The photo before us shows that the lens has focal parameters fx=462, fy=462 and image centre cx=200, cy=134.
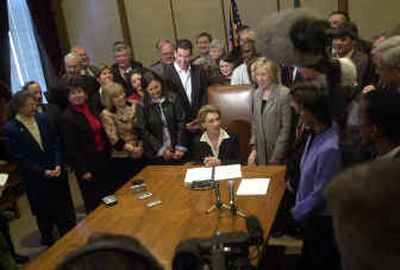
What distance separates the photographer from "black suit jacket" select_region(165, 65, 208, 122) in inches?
179

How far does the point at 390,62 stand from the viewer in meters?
2.81

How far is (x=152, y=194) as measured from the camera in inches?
127

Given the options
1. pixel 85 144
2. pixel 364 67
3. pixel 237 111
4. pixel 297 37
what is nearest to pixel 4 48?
pixel 85 144

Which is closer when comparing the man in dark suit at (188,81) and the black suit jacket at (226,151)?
the black suit jacket at (226,151)

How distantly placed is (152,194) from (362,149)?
1.61 metres

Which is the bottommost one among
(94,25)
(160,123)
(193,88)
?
(160,123)

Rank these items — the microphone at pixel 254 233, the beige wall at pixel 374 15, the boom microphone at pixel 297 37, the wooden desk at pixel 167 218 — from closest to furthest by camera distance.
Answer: the boom microphone at pixel 297 37 < the microphone at pixel 254 233 < the wooden desk at pixel 167 218 < the beige wall at pixel 374 15

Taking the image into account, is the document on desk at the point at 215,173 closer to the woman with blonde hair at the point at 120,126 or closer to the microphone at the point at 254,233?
the woman with blonde hair at the point at 120,126

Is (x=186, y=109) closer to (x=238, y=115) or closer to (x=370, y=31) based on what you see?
(x=238, y=115)

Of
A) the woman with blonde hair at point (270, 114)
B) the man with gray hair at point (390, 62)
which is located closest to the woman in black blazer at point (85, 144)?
the woman with blonde hair at point (270, 114)

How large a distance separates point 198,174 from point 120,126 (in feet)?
3.47

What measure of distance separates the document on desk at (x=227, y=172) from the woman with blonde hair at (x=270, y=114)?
0.49 meters

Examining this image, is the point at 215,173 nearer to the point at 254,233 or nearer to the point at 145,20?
the point at 254,233

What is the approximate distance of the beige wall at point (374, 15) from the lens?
6105 millimetres
